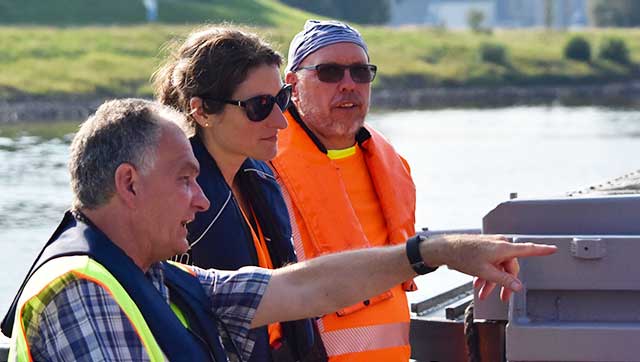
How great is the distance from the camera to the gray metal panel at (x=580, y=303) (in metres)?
3.47

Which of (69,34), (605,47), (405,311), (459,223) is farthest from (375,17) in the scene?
(405,311)

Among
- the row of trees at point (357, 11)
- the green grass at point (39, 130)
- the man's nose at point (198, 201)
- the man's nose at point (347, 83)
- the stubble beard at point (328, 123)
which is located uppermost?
the man's nose at point (347, 83)

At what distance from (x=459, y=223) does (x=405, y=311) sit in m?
14.1

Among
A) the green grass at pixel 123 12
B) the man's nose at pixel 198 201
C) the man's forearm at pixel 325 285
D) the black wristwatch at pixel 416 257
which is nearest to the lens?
the man's nose at pixel 198 201

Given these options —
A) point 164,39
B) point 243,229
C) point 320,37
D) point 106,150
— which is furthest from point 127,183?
point 164,39

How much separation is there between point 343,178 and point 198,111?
2.72ft

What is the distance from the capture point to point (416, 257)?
9.53ft

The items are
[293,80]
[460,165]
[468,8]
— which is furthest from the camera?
[468,8]

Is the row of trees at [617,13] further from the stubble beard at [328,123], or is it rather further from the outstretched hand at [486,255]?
the outstretched hand at [486,255]

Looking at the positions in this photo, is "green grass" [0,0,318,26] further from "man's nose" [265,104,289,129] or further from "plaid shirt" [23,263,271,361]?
"plaid shirt" [23,263,271,361]

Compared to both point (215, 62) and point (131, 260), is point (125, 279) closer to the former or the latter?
point (131, 260)

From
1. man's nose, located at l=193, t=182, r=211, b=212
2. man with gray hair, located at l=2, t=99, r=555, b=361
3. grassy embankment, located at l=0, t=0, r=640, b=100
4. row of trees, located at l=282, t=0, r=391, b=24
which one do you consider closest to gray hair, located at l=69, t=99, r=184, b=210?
man with gray hair, located at l=2, t=99, r=555, b=361

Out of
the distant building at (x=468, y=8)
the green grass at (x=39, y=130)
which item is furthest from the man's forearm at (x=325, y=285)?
the distant building at (x=468, y=8)

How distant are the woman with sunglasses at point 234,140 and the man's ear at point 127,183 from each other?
90 cm
